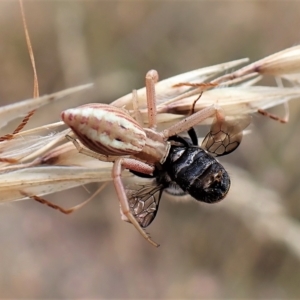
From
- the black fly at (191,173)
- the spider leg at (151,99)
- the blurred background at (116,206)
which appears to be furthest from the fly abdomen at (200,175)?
the blurred background at (116,206)

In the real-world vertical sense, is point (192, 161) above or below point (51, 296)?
above

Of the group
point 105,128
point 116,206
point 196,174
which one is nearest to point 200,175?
point 196,174

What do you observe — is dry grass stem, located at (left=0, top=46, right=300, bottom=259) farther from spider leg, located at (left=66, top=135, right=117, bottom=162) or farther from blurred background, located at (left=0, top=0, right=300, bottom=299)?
blurred background, located at (left=0, top=0, right=300, bottom=299)

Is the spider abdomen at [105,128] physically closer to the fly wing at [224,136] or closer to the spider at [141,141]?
the spider at [141,141]

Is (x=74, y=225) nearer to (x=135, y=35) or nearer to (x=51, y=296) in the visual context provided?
(x=51, y=296)

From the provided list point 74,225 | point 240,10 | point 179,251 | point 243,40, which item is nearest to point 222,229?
point 179,251

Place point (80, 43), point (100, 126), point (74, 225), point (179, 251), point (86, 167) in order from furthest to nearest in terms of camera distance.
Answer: point (74, 225) < point (179, 251) < point (80, 43) < point (86, 167) < point (100, 126)
